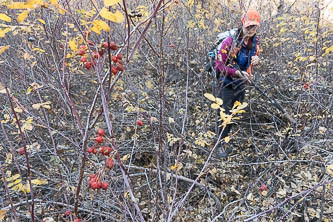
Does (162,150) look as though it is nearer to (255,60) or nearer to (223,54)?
(223,54)

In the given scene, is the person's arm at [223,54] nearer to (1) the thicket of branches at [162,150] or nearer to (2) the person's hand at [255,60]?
(2) the person's hand at [255,60]

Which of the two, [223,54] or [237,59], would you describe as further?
[237,59]

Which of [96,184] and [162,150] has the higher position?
[96,184]

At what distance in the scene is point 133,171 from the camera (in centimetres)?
275

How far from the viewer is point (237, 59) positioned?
276 centimetres

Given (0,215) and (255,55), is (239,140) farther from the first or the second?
(0,215)

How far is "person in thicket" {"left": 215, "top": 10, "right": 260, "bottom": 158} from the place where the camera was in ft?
7.89

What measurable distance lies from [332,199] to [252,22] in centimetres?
173

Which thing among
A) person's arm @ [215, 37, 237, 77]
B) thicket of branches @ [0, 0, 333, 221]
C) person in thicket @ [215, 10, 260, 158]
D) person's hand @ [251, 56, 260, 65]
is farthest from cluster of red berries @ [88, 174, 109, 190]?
person's hand @ [251, 56, 260, 65]

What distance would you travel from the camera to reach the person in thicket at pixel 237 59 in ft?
7.89

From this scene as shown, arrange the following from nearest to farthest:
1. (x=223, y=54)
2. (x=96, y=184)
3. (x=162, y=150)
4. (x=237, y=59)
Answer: (x=96, y=184)
(x=162, y=150)
(x=223, y=54)
(x=237, y=59)

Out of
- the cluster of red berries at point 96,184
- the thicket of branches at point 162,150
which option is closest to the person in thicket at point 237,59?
the thicket of branches at point 162,150

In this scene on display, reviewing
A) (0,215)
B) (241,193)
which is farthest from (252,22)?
(0,215)

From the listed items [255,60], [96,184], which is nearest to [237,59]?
[255,60]
